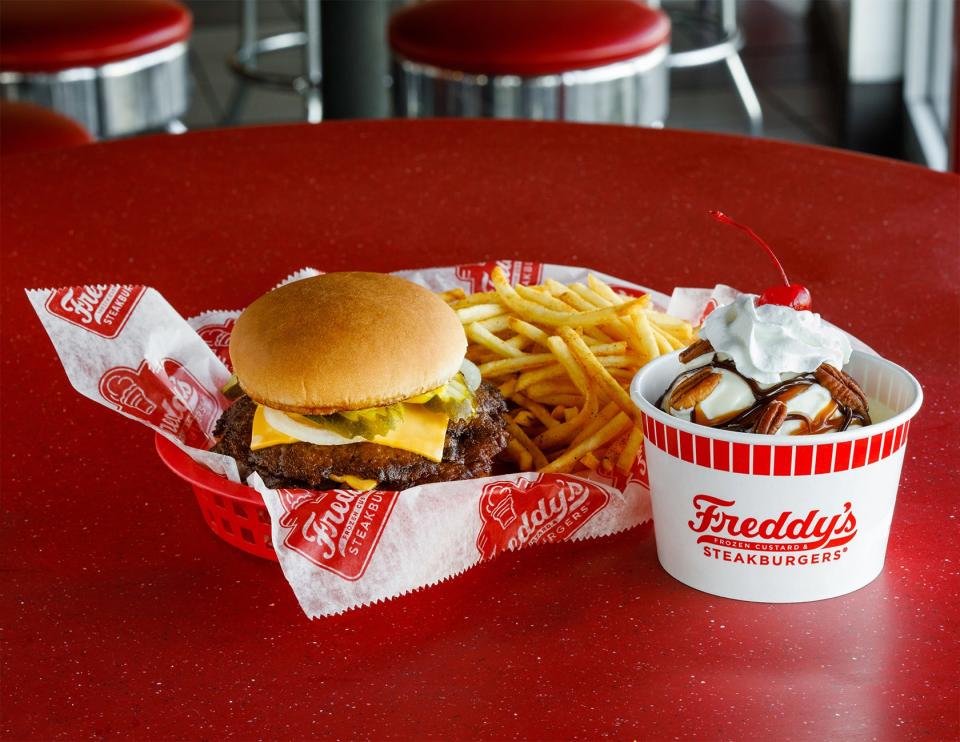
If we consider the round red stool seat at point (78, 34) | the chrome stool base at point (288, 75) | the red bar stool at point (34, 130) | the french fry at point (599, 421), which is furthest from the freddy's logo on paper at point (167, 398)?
the chrome stool base at point (288, 75)

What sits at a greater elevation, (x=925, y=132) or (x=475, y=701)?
(x=475, y=701)

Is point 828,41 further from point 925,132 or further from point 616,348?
point 616,348

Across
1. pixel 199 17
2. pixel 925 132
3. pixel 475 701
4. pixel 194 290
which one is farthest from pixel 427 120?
pixel 199 17

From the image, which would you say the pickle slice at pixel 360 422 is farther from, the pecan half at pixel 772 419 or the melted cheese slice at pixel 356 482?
the pecan half at pixel 772 419

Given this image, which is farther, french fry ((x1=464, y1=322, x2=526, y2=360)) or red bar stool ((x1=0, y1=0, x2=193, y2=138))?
red bar stool ((x1=0, y1=0, x2=193, y2=138))

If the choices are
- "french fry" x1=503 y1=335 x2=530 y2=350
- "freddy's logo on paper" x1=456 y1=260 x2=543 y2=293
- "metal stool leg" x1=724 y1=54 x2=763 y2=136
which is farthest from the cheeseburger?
"metal stool leg" x1=724 y1=54 x2=763 y2=136

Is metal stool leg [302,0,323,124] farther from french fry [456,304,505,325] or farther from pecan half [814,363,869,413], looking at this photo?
pecan half [814,363,869,413]
